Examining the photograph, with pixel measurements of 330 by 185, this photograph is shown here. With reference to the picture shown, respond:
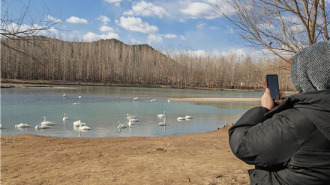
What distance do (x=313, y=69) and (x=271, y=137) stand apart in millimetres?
379

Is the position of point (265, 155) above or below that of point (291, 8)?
below

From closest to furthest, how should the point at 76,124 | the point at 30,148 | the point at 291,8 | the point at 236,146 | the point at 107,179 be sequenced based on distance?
the point at 236,146 → the point at 107,179 → the point at 291,8 → the point at 30,148 → the point at 76,124

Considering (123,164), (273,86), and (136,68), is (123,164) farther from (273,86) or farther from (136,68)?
(136,68)

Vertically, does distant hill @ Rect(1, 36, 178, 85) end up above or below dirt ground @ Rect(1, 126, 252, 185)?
above

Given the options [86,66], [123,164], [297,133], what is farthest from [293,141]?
[86,66]

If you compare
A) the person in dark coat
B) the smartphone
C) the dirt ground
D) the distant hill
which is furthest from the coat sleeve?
the distant hill

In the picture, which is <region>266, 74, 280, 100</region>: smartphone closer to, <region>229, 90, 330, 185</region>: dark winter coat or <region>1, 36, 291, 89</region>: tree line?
<region>229, 90, 330, 185</region>: dark winter coat

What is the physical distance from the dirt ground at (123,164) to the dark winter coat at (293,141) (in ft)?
7.26

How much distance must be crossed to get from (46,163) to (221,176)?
280cm

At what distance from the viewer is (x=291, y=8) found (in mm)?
4727

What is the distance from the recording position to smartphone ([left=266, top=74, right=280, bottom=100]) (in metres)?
1.48

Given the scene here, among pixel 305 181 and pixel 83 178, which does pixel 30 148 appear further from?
pixel 305 181

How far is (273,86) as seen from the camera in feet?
4.96

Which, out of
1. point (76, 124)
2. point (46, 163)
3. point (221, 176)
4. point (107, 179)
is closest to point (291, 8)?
point (221, 176)
